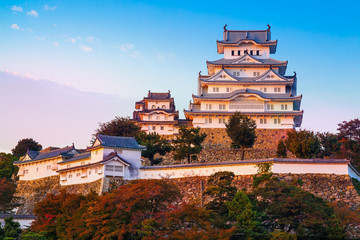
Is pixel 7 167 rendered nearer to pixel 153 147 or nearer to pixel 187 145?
pixel 153 147

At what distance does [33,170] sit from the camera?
47969 millimetres

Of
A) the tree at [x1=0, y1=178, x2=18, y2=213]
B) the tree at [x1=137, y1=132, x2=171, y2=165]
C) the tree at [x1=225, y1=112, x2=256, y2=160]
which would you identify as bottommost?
the tree at [x1=0, y1=178, x2=18, y2=213]

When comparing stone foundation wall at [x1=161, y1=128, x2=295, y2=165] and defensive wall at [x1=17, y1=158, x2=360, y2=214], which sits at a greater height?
stone foundation wall at [x1=161, y1=128, x2=295, y2=165]

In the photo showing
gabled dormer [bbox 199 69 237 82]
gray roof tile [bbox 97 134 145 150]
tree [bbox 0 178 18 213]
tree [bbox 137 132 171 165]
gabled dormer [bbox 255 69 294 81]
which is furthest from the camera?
gabled dormer [bbox 199 69 237 82]

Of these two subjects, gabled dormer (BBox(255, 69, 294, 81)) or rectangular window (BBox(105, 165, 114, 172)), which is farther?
gabled dormer (BBox(255, 69, 294, 81))

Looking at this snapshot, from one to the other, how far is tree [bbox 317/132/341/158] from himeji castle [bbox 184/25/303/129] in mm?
7781

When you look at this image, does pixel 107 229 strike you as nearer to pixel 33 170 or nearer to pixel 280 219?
pixel 280 219

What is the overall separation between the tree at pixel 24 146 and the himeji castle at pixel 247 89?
20392 millimetres

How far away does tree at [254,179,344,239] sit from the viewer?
2525 cm

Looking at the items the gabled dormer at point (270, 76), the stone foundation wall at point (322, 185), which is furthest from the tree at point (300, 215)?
the gabled dormer at point (270, 76)

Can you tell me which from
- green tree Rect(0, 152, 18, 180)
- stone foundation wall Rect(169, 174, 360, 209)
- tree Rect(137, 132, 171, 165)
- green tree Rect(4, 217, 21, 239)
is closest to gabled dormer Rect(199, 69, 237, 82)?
tree Rect(137, 132, 171, 165)

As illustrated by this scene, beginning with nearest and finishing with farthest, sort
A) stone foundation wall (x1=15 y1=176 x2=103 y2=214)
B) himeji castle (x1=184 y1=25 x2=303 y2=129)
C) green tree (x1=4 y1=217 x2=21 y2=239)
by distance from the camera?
green tree (x1=4 y1=217 x2=21 y2=239) < stone foundation wall (x1=15 y1=176 x2=103 y2=214) < himeji castle (x1=184 y1=25 x2=303 y2=129)

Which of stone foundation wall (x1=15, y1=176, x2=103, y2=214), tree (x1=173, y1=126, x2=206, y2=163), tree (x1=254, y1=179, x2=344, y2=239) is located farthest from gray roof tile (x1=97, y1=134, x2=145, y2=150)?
tree (x1=254, y1=179, x2=344, y2=239)

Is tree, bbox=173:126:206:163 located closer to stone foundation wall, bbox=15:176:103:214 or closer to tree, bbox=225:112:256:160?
tree, bbox=225:112:256:160
